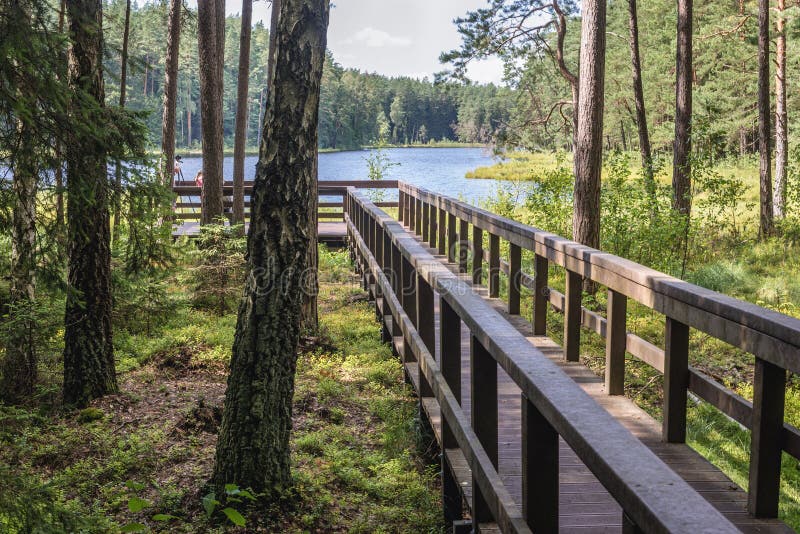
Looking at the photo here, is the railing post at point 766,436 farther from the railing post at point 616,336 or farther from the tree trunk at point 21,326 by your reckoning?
the tree trunk at point 21,326

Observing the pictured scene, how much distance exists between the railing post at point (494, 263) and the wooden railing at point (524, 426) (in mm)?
434

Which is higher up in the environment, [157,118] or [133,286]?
[157,118]

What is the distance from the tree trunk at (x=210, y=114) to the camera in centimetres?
1221

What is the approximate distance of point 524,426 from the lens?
2.31 metres

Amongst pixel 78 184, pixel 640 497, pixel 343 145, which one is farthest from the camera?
pixel 343 145

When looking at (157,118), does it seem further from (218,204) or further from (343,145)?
(218,204)

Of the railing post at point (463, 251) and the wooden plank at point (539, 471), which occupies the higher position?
the railing post at point (463, 251)

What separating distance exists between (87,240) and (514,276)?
11.3ft

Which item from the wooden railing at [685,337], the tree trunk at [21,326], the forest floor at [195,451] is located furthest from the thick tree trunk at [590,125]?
the tree trunk at [21,326]

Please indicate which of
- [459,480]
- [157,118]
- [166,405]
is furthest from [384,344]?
[157,118]

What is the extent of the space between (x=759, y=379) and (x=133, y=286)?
7.03m

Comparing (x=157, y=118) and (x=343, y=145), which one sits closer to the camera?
(x=157, y=118)

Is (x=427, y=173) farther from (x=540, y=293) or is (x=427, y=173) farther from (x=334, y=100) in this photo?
(x=334, y=100)

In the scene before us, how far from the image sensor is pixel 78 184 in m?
5.30
